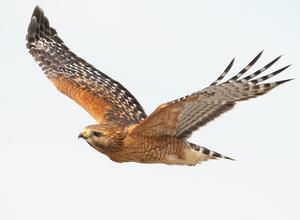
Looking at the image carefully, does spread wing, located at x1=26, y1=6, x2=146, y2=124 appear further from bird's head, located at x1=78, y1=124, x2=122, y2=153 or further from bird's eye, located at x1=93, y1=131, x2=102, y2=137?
bird's eye, located at x1=93, y1=131, x2=102, y2=137

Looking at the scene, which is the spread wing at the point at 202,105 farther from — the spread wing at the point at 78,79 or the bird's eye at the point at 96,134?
the spread wing at the point at 78,79

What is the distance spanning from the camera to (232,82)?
12219mm

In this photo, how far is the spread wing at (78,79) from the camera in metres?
15.0

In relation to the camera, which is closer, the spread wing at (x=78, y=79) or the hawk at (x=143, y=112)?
the hawk at (x=143, y=112)

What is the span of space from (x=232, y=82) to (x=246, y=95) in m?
0.26

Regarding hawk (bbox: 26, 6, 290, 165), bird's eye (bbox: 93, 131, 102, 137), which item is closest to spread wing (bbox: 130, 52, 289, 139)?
hawk (bbox: 26, 6, 290, 165)

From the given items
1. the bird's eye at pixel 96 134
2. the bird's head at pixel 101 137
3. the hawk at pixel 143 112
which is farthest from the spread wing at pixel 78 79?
the bird's eye at pixel 96 134

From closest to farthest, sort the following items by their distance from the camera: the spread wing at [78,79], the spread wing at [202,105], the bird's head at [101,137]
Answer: the spread wing at [202,105]
the bird's head at [101,137]
the spread wing at [78,79]

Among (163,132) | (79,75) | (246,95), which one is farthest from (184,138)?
(79,75)

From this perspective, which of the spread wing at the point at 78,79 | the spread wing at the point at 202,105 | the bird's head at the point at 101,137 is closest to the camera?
the spread wing at the point at 202,105

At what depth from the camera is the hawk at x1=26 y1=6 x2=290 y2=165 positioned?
12297mm

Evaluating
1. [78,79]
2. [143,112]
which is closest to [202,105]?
[143,112]

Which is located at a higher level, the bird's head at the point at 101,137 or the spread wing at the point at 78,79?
the spread wing at the point at 78,79

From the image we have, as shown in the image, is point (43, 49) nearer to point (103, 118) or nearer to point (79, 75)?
point (79, 75)
